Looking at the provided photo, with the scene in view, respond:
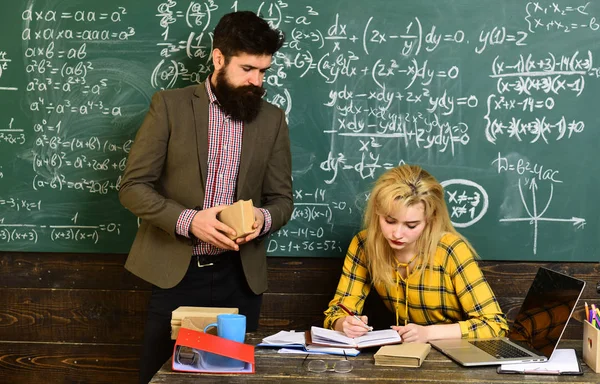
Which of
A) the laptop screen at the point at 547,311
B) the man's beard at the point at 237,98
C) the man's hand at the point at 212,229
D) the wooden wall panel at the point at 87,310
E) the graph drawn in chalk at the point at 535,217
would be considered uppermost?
the man's beard at the point at 237,98

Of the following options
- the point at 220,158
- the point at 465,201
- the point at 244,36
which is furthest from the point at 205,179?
the point at 465,201

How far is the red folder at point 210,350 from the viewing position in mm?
1908

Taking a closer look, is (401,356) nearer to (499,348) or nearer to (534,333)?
(499,348)

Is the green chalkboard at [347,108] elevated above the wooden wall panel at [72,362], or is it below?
above

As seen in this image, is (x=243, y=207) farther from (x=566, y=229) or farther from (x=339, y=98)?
(x=566, y=229)

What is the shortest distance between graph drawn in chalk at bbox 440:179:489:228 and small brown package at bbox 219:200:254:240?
1.12 m

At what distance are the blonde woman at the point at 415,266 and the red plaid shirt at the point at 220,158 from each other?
413 millimetres

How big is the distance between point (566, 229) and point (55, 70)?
8.01ft

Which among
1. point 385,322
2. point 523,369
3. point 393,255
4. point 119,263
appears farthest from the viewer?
point 119,263

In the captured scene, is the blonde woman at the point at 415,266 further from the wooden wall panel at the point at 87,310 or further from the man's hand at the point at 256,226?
the wooden wall panel at the point at 87,310

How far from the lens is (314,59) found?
3.26m

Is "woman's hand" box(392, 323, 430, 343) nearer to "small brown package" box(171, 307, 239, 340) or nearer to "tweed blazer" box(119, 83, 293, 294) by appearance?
"small brown package" box(171, 307, 239, 340)

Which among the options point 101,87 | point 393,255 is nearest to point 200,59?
point 101,87

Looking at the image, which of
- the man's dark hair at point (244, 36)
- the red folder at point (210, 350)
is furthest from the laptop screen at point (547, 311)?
the man's dark hair at point (244, 36)
